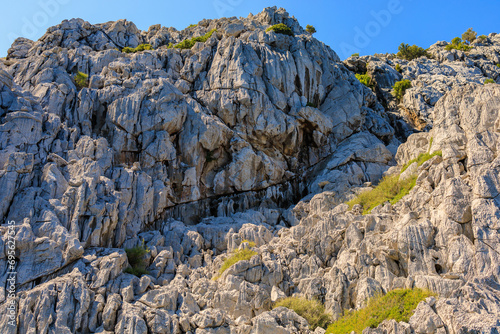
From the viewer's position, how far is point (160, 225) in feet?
130

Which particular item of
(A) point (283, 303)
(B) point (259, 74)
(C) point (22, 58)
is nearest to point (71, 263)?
(A) point (283, 303)

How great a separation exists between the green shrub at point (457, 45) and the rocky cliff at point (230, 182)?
10720 millimetres

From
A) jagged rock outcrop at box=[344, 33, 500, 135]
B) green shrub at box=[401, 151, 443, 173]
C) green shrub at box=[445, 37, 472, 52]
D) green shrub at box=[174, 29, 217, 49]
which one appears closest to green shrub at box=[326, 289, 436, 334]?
green shrub at box=[401, 151, 443, 173]

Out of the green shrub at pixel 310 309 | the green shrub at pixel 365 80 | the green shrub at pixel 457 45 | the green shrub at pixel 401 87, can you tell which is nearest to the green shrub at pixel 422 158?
the green shrub at pixel 310 309

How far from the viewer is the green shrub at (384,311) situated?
67.9ft

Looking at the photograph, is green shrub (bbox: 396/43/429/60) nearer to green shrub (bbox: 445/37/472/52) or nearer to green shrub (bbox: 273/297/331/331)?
green shrub (bbox: 445/37/472/52)

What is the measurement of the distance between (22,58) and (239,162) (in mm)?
31056

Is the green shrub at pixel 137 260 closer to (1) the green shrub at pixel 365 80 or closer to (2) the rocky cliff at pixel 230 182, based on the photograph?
(2) the rocky cliff at pixel 230 182

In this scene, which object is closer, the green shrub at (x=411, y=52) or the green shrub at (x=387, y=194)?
the green shrub at (x=387, y=194)

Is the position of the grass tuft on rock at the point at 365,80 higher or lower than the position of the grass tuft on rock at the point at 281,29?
lower

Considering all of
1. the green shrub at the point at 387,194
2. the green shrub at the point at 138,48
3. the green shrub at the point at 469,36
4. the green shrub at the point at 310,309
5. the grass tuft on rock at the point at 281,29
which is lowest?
the green shrub at the point at 310,309

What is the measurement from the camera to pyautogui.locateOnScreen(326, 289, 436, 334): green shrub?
2070cm

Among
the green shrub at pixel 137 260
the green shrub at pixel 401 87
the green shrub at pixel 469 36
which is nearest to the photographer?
the green shrub at pixel 137 260

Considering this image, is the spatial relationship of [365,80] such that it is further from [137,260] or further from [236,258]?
[137,260]
